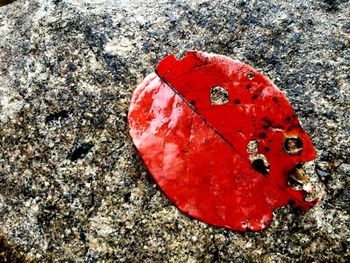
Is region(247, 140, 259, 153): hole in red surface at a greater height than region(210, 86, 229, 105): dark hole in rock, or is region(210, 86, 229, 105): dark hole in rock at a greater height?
region(210, 86, 229, 105): dark hole in rock

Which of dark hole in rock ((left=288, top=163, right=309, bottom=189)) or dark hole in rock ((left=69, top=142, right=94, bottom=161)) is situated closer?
dark hole in rock ((left=288, top=163, right=309, bottom=189))

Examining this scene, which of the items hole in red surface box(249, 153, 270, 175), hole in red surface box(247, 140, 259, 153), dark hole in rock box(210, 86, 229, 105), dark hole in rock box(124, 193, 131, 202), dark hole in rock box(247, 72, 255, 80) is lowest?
dark hole in rock box(124, 193, 131, 202)

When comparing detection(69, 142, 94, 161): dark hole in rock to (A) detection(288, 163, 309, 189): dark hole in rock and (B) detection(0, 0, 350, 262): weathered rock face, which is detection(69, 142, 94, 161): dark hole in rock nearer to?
(B) detection(0, 0, 350, 262): weathered rock face

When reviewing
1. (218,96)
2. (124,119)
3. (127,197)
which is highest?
(218,96)

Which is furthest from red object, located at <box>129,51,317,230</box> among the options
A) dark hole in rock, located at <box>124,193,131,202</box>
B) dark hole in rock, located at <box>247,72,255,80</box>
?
dark hole in rock, located at <box>124,193,131,202</box>

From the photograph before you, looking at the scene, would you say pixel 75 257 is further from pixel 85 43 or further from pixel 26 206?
pixel 85 43

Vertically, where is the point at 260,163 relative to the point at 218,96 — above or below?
below

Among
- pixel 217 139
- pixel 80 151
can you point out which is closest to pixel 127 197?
pixel 80 151

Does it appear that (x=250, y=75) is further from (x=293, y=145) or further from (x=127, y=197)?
(x=127, y=197)

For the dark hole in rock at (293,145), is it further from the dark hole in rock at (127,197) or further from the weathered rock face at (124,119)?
the dark hole in rock at (127,197)
